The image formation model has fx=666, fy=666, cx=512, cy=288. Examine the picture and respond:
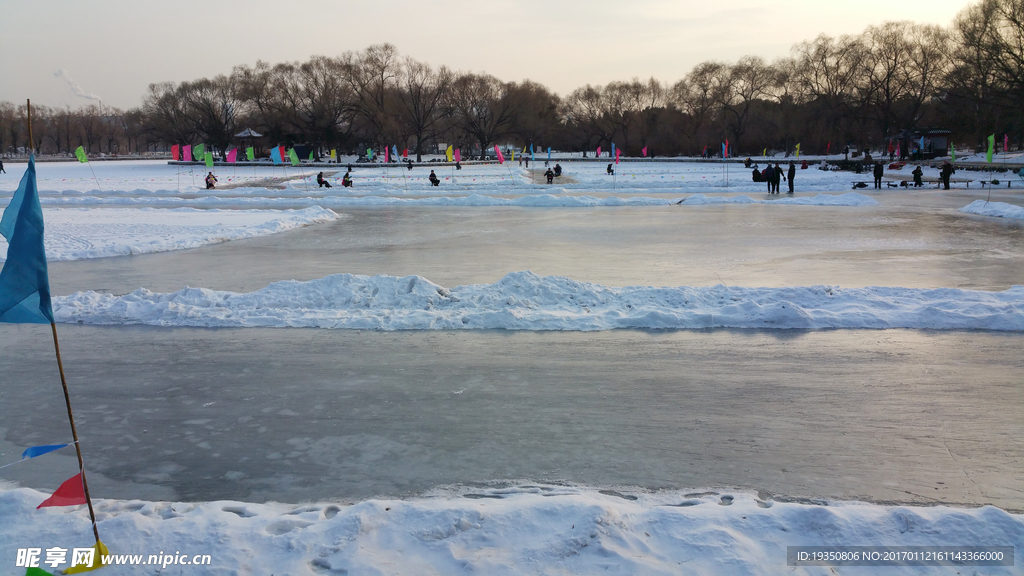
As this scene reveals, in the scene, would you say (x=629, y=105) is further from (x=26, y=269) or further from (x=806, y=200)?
(x=26, y=269)

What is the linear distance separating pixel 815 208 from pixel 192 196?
31.2m

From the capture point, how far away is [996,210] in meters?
22.5

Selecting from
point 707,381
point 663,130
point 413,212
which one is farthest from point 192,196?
point 663,130

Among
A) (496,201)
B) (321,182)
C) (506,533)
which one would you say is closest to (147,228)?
(496,201)

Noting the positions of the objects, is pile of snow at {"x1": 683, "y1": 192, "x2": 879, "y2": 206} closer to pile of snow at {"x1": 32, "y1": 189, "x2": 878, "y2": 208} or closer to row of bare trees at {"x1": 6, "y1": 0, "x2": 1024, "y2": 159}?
pile of snow at {"x1": 32, "y1": 189, "x2": 878, "y2": 208}

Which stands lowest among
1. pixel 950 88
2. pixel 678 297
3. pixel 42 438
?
pixel 42 438

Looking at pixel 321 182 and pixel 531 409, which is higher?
pixel 321 182

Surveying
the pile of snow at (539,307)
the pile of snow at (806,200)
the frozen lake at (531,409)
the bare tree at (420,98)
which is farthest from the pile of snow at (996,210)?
the bare tree at (420,98)

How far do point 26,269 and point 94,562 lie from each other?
170cm

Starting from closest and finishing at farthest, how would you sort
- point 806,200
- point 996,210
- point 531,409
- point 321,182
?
point 531,409
point 996,210
point 806,200
point 321,182

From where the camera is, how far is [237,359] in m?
7.88

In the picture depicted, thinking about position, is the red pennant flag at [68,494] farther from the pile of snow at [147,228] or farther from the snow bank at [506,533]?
the pile of snow at [147,228]

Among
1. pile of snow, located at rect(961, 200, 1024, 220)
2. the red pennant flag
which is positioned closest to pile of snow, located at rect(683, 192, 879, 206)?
pile of snow, located at rect(961, 200, 1024, 220)

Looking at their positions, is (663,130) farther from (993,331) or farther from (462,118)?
(993,331)
